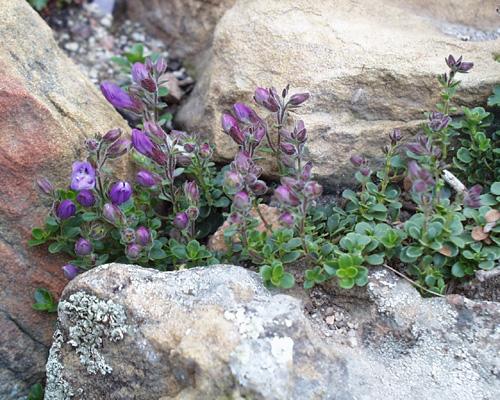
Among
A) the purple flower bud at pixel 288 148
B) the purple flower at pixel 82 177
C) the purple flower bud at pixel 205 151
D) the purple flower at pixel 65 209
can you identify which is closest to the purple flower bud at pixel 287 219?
the purple flower bud at pixel 288 148

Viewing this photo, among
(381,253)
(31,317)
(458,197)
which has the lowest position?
(31,317)

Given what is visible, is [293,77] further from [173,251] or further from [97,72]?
[97,72]

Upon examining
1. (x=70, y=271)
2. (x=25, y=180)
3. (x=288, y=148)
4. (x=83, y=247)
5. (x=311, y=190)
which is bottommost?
(x=70, y=271)

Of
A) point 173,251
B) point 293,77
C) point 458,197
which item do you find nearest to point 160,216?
point 173,251

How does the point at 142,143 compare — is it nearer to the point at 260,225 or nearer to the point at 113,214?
the point at 113,214

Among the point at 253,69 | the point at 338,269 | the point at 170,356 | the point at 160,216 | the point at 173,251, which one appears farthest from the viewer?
the point at 253,69

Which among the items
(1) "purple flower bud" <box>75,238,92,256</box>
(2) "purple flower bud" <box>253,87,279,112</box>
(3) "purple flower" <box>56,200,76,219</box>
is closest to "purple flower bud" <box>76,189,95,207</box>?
(3) "purple flower" <box>56,200,76,219</box>

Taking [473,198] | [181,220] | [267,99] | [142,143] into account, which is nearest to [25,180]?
[142,143]
